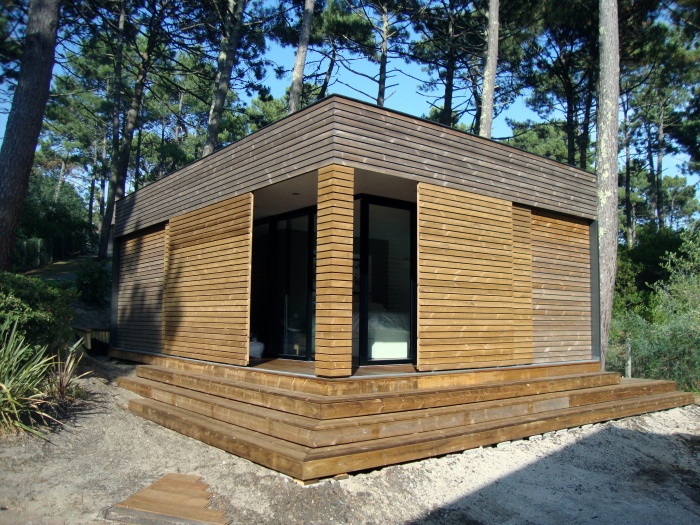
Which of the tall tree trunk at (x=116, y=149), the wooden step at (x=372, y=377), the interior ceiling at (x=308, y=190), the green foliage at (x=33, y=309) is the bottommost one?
the wooden step at (x=372, y=377)

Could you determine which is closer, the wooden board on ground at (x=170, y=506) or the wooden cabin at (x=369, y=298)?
the wooden board on ground at (x=170, y=506)

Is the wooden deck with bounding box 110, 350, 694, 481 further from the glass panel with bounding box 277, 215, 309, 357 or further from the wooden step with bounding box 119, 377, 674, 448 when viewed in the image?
the glass panel with bounding box 277, 215, 309, 357

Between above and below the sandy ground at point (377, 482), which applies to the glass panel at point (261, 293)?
above

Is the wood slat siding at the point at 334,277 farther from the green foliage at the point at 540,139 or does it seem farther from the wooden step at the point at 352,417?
the green foliage at the point at 540,139

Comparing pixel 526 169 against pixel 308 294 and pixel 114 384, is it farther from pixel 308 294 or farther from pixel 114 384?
pixel 114 384

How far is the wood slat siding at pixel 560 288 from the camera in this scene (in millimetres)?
7980

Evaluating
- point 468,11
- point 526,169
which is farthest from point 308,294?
point 468,11

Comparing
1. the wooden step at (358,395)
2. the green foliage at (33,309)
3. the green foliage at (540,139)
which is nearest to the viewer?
the wooden step at (358,395)

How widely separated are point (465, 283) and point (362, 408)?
7.55 feet

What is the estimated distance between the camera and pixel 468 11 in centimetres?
1742

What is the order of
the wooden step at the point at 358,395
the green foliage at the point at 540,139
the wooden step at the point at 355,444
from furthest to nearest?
the green foliage at the point at 540,139 → the wooden step at the point at 358,395 → the wooden step at the point at 355,444

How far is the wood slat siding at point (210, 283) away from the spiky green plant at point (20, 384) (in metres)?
2.06

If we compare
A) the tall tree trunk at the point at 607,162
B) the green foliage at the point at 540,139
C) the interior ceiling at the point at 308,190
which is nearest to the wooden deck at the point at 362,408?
the tall tree trunk at the point at 607,162

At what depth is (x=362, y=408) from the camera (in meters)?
5.09
